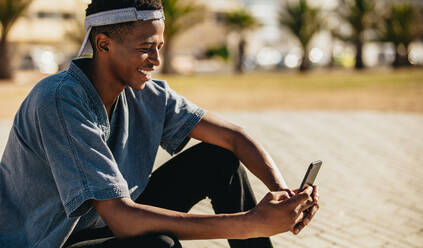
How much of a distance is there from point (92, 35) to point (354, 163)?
173 inches

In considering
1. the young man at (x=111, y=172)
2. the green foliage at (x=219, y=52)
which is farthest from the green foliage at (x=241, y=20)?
the young man at (x=111, y=172)

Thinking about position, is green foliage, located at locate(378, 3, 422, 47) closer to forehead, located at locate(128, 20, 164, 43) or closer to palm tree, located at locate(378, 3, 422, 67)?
palm tree, located at locate(378, 3, 422, 67)

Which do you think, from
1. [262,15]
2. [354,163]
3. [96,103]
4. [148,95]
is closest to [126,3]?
[96,103]

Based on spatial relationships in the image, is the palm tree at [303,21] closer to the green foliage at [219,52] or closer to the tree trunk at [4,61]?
the green foliage at [219,52]

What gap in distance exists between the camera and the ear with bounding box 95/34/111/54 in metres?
1.94

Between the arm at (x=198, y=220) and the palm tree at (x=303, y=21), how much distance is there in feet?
113

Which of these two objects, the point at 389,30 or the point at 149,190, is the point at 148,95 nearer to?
the point at 149,190

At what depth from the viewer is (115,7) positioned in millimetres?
1887

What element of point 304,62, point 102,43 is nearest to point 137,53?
point 102,43

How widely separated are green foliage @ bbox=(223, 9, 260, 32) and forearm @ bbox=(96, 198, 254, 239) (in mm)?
45644

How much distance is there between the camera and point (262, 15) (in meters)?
71.4

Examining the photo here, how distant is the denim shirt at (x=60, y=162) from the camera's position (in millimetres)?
1728

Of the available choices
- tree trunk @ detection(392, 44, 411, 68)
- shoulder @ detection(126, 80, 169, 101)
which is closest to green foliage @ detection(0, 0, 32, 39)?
shoulder @ detection(126, 80, 169, 101)

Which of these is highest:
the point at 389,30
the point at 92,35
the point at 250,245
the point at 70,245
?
the point at 92,35
